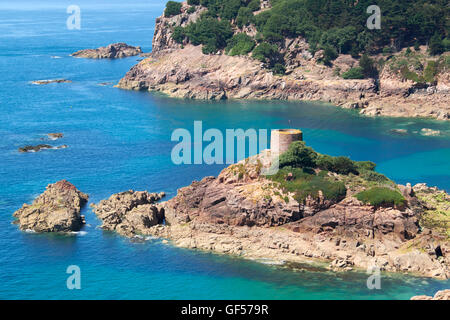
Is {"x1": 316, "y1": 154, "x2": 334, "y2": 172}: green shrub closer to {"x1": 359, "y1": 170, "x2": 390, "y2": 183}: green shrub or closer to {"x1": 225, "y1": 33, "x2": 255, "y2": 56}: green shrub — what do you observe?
{"x1": 359, "y1": 170, "x2": 390, "y2": 183}: green shrub

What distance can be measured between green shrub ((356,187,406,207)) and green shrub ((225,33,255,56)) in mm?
84464

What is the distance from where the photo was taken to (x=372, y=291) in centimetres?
5956

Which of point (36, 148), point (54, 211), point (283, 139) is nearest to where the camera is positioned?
point (283, 139)

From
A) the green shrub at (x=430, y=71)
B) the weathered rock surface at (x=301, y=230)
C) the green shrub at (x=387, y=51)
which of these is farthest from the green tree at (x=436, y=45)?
the weathered rock surface at (x=301, y=230)

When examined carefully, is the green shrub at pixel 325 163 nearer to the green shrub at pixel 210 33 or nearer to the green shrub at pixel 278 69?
the green shrub at pixel 278 69

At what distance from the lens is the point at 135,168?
96.0 m

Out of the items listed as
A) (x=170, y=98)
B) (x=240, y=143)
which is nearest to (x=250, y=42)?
(x=170, y=98)

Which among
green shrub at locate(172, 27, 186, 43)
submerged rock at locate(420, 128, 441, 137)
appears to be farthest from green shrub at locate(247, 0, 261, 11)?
submerged rock at locate(420, 128, 441, 137)

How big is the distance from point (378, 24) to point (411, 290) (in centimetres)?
9496

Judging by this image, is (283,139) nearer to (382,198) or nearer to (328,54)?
(382,198)

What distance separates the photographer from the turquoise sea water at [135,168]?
61.2 m

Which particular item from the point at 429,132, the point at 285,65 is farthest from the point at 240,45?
the point at 429,132

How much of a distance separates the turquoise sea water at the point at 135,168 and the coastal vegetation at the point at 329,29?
49.4ft

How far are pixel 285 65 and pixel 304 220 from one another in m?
83.4
